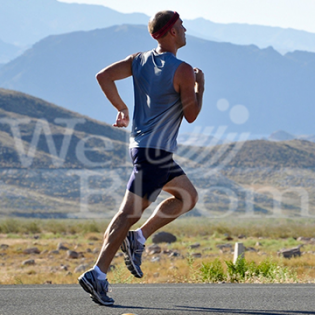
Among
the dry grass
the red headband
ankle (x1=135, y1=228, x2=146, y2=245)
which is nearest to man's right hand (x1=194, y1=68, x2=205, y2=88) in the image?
the red headband

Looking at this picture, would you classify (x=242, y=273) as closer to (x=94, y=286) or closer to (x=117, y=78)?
(x=94, y=286)

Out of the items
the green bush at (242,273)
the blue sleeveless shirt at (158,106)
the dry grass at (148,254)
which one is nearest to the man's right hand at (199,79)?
the blue sleeveless shirt at (158,106)

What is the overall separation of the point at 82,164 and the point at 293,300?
6422 cm

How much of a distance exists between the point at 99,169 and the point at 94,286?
6163cm

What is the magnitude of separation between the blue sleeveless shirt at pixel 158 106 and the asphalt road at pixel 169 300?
124 centimetres

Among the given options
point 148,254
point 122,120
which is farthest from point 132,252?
point 148,254

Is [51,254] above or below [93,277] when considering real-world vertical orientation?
below

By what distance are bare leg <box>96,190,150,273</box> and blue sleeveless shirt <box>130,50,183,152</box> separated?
392 millimetres

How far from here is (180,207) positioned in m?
4.80

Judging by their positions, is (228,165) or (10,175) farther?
(228,165)

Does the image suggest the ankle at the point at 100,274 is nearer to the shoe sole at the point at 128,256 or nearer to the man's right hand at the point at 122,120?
the shoe sole at the point at 128,256

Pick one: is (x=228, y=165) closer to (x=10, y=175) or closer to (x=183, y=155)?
(x=183, y=155)

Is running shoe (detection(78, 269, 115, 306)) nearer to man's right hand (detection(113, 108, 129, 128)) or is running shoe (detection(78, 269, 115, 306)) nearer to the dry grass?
man's right hand (detection(113, 108, 129, 128))

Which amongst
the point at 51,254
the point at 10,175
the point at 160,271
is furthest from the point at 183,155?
the point at 160,271
